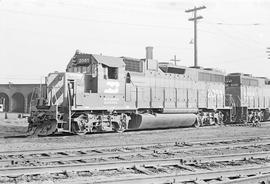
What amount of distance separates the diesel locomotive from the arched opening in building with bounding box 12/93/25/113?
34033 millimetres

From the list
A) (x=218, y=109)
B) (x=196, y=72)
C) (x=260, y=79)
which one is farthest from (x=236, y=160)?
Answer: (x=260, y=79)

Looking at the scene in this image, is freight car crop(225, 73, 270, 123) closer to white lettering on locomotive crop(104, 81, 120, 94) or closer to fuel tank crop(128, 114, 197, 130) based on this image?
fuel tank crop(128, 114, 197, 130)

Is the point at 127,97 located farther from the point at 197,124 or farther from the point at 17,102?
the point at 17,102

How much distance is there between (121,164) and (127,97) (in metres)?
9.27

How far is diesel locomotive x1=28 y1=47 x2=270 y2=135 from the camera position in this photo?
1475 centimetres

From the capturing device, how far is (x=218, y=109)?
2341cm

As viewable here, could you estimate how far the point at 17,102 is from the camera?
52.4 meters

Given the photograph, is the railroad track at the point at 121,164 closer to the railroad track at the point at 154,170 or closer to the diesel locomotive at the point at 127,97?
the railroad track at the point at 154,170

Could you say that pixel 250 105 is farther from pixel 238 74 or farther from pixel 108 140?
pixel 108 140

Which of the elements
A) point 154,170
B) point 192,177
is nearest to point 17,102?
point 154,170

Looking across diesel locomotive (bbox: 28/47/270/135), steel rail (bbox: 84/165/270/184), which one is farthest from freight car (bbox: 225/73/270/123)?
steel rail (bbox: 84/165/270/184)

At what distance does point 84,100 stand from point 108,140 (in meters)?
2.43

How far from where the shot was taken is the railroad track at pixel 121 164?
674cm

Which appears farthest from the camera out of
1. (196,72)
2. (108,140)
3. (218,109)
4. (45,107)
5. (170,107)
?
(218,109)
